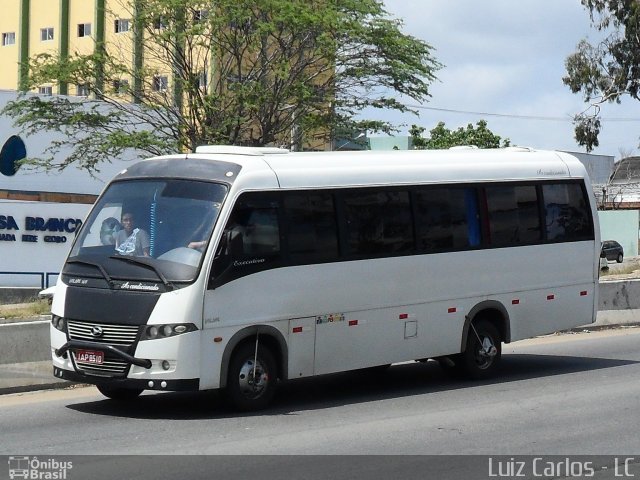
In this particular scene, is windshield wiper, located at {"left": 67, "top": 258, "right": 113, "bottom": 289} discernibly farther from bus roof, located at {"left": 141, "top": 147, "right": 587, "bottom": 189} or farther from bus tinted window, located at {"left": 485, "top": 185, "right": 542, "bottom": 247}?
bus tinted window, located at {"left": 485, "top": 185, "right": 542, "bottom": 247}

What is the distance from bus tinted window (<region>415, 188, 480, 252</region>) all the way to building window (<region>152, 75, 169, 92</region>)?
22.9 m

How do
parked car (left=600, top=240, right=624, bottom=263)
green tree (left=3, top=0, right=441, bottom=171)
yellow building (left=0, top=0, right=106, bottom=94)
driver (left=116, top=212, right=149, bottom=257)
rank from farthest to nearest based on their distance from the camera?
yellow building (left=0, top=0, right=106, bottom=94), parked car (left=600, top=240, right=624, bottom=263), green tree (left=3, top=0, right=441, bottom=171), driver (left=116, top=212, right=149, bottom=257)

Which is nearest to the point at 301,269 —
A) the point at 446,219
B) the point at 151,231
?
the point at 151,231

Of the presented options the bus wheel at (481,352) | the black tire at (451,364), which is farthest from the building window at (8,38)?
the bus wheel at (481,352)

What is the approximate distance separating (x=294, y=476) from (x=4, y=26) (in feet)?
207

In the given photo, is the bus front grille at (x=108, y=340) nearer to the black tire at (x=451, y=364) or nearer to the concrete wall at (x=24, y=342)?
the concrete wall at (x=24, y=342)

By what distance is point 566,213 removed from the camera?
16.1 m

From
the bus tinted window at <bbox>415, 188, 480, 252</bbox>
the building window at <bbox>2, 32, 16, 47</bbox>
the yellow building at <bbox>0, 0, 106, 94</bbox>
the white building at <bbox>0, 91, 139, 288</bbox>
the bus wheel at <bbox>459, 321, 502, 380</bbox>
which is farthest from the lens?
the building window at <bbox>2, 32, 16, 47</bbox>

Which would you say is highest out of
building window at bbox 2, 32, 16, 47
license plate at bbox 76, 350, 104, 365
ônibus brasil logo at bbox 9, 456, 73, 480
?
building window at bbox 2, 32, 16, 47

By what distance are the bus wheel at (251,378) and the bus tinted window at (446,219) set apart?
2.79 meters

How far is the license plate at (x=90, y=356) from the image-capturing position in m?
11.5

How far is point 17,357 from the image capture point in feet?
45.1

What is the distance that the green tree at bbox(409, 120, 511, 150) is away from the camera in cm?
7044

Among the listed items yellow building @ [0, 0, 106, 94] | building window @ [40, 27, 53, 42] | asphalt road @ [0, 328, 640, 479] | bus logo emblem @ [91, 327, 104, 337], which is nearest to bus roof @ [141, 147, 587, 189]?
bus logo emblem @ [91, 327, 104, 337]
